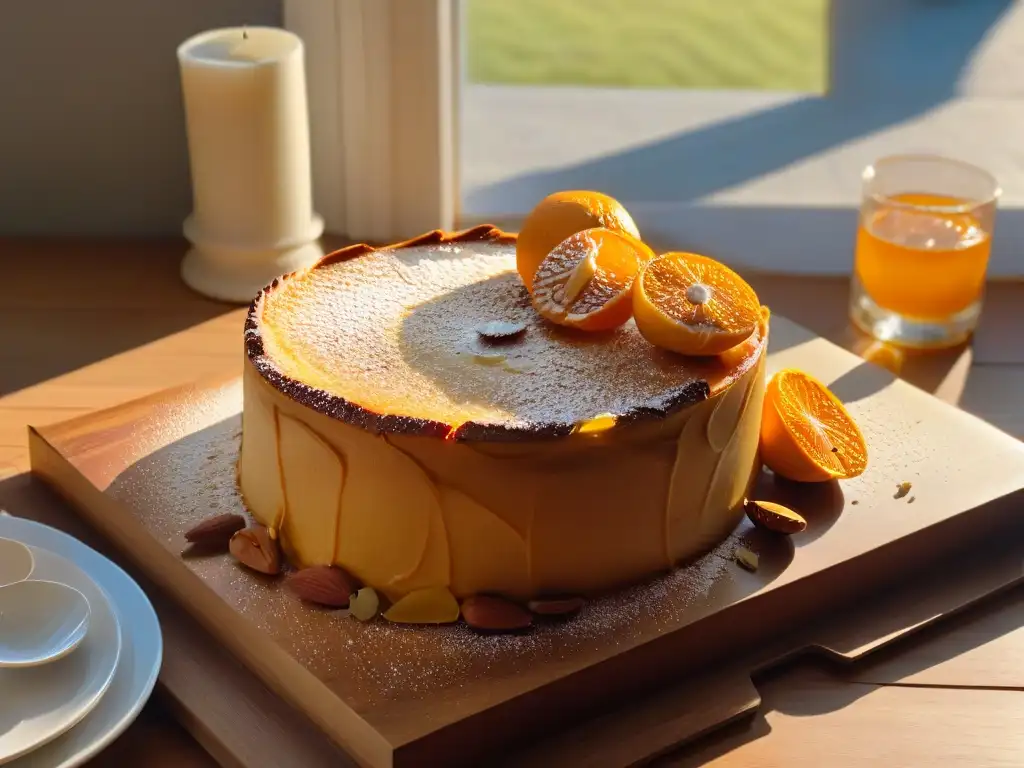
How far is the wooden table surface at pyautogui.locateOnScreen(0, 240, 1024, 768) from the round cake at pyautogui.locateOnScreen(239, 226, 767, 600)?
16 cm

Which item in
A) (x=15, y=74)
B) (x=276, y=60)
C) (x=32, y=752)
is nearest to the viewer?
(x=32, y=752)

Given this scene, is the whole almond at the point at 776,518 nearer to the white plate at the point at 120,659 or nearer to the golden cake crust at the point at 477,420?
the golden cake crust at the point at 477,420

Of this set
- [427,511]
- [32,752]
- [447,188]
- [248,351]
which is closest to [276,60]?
[447,188]

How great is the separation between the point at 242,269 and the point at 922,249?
30.0 inches

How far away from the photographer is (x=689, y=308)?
106cm

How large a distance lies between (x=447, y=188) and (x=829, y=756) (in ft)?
3.14

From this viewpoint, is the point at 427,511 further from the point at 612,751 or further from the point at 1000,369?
the point at 1000,369

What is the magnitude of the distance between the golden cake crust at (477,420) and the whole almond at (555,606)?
5.3 inches

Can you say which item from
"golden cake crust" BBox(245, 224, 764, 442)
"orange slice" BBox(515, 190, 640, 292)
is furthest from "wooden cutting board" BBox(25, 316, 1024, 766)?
"orange slice" BBox(515, 190, 640, 292)

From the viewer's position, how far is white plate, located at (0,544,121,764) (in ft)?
2.97

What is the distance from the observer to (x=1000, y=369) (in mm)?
Answer: 1521

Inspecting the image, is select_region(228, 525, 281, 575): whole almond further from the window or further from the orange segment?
the window

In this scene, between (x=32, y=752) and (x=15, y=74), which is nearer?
(x=32, y=752)

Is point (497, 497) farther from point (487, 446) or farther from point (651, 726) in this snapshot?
point (651, 726)
